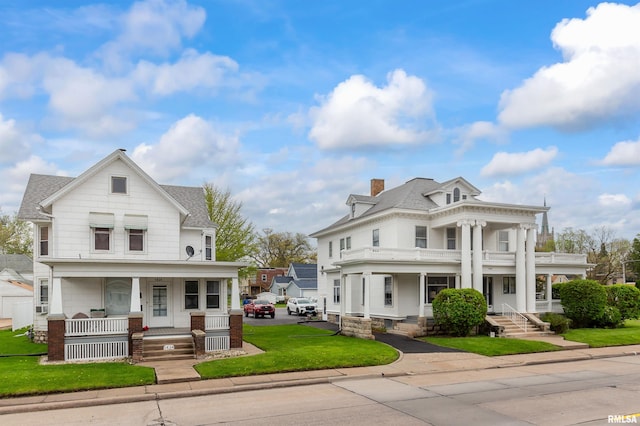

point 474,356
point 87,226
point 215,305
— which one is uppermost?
point 87,226

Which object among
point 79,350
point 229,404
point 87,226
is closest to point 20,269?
point 87,226

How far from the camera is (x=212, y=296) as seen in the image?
26516 mm

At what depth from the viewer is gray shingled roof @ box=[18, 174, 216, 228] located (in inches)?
1011

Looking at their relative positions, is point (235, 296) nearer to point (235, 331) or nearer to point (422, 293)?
point (235, 331)

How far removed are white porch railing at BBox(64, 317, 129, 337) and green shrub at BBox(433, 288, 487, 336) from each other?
15.2 m

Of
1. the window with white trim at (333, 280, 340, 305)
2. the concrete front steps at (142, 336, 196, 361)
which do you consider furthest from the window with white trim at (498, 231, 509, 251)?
the concrete front steps at (142, 336, 196, 361)

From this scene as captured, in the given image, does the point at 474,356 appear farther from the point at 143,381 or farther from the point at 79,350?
the point at 79,350

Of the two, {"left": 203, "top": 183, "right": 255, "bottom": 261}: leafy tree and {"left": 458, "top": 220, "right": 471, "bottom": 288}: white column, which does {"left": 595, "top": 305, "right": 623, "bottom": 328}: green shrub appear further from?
{"left": 203, "top": 183, "right": 255, "bottom": 261}: leafy tree

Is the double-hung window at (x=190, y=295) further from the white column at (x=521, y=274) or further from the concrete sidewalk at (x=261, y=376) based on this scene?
the white column at (x=521, y=274)

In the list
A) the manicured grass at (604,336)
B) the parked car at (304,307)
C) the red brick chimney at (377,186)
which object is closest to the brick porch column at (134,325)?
the manicured grass at (604,336)

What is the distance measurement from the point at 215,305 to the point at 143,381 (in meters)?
10.2

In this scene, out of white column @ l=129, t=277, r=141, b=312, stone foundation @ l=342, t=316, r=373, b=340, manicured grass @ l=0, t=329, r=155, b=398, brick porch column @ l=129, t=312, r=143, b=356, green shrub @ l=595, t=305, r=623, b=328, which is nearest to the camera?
manicured grass @ l=0, t=329, r=155, b=398

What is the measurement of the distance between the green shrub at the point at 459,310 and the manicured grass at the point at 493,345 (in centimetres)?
87

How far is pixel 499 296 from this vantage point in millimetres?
34219
